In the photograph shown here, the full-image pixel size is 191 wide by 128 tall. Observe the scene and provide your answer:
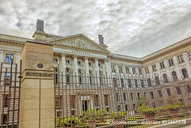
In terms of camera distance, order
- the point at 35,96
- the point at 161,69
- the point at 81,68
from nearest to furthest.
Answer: the point at 35,96
the point at 81,68
the point at 161,69

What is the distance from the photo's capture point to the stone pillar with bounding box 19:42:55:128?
195 inches

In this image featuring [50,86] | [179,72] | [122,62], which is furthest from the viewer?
[122,62]

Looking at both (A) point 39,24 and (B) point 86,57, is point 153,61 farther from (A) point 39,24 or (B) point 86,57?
(A) point 39,24

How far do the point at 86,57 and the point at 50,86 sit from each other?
2602 cm

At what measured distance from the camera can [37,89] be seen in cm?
530

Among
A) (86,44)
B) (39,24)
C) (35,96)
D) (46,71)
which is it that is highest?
(39,24)

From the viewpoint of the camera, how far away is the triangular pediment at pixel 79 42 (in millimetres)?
29069

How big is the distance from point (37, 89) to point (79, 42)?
26681 millimetres

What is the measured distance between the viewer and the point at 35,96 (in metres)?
5.18

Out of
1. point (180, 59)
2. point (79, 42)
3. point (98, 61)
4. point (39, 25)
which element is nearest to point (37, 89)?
point (39, 25)

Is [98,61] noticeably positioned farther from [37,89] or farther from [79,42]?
[37,89]

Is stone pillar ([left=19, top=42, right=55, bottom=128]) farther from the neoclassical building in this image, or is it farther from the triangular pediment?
the triangular pediment

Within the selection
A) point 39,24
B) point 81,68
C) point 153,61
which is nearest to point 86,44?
point 81,68

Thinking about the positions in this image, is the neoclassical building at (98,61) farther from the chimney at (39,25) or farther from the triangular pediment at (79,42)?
the chimney at (39,25)
